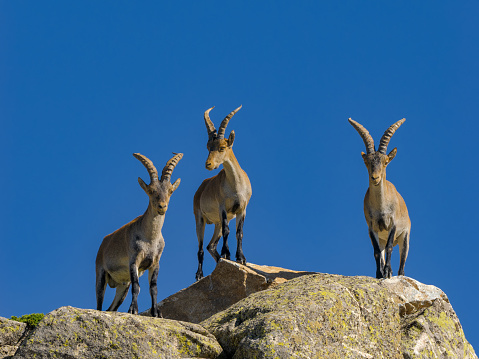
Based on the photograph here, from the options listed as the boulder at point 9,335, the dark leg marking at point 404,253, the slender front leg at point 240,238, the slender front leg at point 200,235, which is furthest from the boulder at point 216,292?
Answer: the boulder at point 9,335

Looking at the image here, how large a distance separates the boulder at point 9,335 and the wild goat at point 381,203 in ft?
25.5

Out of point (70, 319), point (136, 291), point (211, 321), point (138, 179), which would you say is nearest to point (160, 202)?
point (138, 179)

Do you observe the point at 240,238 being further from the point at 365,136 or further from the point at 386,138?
the point at 386,138

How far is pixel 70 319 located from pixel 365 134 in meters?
8.92

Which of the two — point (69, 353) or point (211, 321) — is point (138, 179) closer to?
point (211, 321)

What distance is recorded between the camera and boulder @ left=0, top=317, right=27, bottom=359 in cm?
1178

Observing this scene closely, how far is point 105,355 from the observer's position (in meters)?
10.0

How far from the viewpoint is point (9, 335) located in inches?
471

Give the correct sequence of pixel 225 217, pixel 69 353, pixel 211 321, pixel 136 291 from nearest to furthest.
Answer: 1. pixel 69 353
2. pixel 211 321
3. pixel 136 291
4. pixel 225 217

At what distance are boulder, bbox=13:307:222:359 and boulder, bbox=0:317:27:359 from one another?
190cm

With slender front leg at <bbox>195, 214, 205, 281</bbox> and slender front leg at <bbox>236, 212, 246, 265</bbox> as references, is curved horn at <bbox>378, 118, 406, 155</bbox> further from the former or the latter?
slender front leg at <bbox>195, 214, 205, 281</bbox>

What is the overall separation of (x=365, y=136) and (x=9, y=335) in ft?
29.4

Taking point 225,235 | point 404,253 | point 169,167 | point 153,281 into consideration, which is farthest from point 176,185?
point 404,253

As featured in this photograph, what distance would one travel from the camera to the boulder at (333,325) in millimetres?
10172
